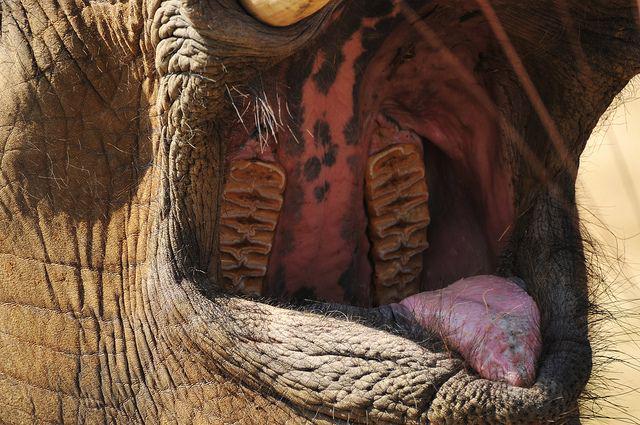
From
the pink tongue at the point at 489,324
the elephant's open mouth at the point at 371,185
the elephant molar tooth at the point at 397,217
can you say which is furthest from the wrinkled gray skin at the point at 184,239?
the elephant molar tooth at the point at 397,217

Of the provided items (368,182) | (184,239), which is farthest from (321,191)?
(184,239)

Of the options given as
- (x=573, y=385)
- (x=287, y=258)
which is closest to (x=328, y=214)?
(x=287, y=258)

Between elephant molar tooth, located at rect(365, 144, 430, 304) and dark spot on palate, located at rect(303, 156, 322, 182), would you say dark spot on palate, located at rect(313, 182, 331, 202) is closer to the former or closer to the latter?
dark spot on palate, located at rect(303, 156, 322, 182)

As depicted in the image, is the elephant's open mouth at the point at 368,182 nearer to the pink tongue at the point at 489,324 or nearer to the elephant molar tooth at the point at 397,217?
the elephant molar tooth at the point at 397,217

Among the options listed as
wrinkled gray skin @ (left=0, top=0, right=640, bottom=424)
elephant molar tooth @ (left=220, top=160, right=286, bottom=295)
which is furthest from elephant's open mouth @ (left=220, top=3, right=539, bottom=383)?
wrinkled gray skin @ (left=0, top=0, right=640, bottom=424)

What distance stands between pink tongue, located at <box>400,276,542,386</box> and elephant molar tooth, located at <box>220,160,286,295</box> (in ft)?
1.33

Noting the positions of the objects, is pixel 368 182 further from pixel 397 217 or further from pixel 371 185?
pixel 397 217

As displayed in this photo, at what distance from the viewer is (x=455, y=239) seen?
281cm

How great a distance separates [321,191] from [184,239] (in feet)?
1.53

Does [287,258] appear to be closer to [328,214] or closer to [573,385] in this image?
[328,214]

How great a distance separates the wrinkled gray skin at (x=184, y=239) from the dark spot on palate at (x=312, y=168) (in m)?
0.35

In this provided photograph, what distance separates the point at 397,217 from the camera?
8.96 ft

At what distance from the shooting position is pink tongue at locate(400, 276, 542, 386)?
6.56 feet

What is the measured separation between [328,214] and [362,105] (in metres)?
0.28
